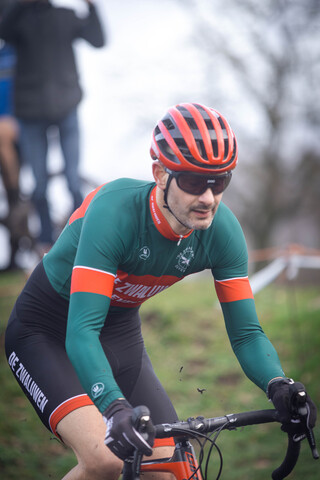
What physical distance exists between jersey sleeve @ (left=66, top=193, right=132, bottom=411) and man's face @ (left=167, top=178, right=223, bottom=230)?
1.11ft

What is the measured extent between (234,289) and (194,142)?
89cm

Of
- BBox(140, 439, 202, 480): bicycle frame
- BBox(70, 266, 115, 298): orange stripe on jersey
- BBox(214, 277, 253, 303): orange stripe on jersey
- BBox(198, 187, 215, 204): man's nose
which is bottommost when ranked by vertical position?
BBox(140, 439, 202, 480): bicycle frame

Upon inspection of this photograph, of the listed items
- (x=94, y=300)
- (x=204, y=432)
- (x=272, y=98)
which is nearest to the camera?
(x=204, y=432)

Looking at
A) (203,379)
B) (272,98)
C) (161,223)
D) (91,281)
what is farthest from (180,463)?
(272,98)

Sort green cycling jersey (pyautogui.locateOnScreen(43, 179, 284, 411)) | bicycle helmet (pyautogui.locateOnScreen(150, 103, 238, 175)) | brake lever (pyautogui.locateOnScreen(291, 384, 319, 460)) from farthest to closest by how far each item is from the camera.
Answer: bicycle helmet (pyautogui.locateOnScreen(150, 103, 238, 175)), green cycling jersey (pyautogui.locateOnScreen(43, 179, 284, 411)), brake lever (pyautogui.locateOnScreen(291, 384, 319, 460))

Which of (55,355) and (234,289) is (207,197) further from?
(55,355)

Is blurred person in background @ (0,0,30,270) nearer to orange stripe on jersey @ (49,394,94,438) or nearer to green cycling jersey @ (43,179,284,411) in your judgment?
green cycling jersey @ (43,179,284,411)

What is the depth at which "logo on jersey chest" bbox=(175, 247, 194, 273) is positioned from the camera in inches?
122

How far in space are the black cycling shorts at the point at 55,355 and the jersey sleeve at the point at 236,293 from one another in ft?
1.98

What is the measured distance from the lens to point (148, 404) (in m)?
3.17

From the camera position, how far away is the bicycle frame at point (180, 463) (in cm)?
273

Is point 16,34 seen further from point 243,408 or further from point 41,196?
point 243,408

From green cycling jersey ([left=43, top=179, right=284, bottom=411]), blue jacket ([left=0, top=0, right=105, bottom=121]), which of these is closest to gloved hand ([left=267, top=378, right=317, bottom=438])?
green cycling jersey ([left=43, top=179, right=284, bottom=411])

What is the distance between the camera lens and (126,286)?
10.2 feet
